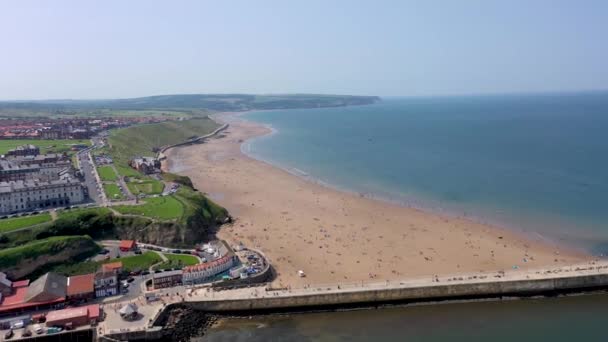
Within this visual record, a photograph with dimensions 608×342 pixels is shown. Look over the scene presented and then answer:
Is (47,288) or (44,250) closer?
(47,288)

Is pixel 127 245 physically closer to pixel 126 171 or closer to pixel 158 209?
pixel 158 209

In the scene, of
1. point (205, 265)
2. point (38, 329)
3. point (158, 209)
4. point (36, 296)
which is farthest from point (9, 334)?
point (158, 209)

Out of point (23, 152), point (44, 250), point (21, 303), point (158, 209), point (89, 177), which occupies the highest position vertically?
point (23, 152)

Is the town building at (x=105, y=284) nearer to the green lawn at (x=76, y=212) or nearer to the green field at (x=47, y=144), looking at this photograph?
the green lawn at (x=76, y=212)

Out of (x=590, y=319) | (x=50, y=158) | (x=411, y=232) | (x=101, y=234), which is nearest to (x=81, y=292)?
(x=101, y=234)

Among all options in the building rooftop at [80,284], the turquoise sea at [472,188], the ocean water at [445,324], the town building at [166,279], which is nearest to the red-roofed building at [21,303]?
the building rooftop at [80,284]
